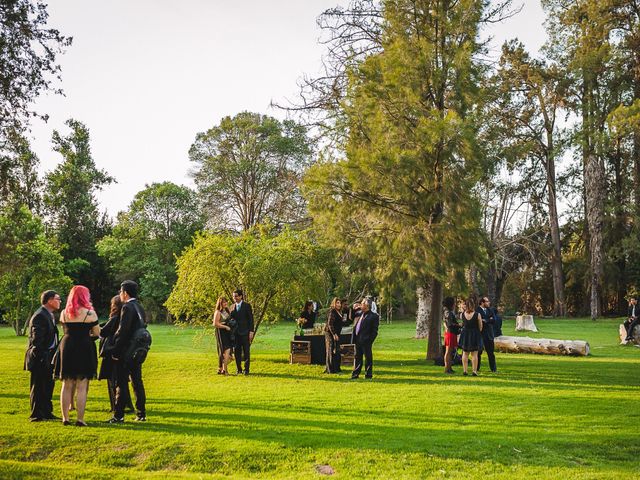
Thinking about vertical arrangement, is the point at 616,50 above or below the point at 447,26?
above

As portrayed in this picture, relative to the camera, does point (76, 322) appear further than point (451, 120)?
No

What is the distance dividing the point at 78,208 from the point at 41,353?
177 feet

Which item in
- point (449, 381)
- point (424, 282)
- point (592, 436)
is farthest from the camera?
point (424, 282)

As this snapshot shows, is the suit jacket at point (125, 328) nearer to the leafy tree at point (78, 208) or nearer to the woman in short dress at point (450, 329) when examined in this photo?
the woman in short dress at point (450, 329)

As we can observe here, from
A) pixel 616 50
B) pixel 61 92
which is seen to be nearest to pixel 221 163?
pixel 616 50

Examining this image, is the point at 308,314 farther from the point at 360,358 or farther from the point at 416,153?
the point at 416,153

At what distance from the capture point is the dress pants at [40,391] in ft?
32.3

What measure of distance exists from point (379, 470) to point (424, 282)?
42.0 ft

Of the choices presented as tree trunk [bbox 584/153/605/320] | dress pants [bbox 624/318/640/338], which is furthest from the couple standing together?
tree trunk [bbox 584/153/605/320]

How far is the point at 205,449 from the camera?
8.07 m

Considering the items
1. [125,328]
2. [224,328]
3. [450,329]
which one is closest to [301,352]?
[224,328]

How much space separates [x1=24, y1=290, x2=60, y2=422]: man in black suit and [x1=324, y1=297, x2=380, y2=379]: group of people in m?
6.93

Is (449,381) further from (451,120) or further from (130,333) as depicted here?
(130,333)

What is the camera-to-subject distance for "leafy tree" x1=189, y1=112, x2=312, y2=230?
53.9m
